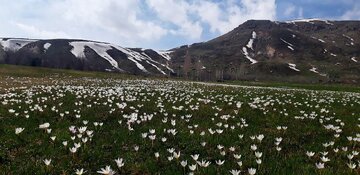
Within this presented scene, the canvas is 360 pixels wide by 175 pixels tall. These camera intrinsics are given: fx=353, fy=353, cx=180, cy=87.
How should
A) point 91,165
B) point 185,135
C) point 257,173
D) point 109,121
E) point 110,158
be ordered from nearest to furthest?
point 257,173 < point 91,165 < point 110,158 < point 185,135 < point 109,121

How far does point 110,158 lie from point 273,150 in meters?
4.27

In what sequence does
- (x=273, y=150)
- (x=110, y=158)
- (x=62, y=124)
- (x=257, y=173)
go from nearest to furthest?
(x=257, y=173) → (x=110, y=158) → (x=273, y=150) → (x=62, y=124)

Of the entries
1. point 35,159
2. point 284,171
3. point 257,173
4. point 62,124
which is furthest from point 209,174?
point 62,124

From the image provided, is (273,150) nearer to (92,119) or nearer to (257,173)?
(257,173)

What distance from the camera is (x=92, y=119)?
547 inches

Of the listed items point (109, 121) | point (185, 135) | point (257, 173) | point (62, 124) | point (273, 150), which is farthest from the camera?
point (109, 121)

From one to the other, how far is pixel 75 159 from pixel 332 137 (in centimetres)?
816

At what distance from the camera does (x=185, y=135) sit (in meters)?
11.1

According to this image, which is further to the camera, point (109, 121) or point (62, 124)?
point (109, 121)

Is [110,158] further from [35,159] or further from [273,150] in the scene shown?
[273,150]

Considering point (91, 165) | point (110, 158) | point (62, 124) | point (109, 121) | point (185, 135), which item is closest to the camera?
point (91, 165)

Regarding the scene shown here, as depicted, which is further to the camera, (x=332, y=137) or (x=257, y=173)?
(x=332, y=137)

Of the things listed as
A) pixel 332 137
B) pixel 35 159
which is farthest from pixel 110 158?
pixel 332 137

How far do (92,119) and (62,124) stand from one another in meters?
1.54
